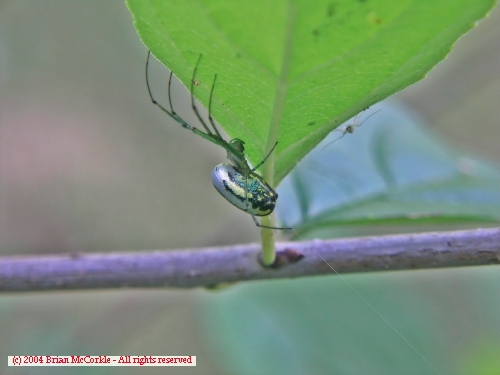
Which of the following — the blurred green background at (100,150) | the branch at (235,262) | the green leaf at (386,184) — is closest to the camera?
the branch at (235,262)

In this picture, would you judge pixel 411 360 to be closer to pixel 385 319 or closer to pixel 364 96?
pixel 385 319

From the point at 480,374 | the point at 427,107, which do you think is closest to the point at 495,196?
the point at 480,374

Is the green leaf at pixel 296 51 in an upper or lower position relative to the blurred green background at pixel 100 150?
lower

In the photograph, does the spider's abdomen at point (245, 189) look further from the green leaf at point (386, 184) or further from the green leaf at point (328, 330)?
the green leaf at point (328, 330)

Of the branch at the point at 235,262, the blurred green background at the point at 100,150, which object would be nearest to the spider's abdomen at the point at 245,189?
the branch at the point at 235,262

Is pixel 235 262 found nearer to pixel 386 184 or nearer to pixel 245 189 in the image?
pixel 245 189

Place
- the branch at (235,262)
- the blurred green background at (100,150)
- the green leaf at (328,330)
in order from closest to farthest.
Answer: the branch at (235,262)
the green leaf at (328,330)
the blurred green background at (100,150)

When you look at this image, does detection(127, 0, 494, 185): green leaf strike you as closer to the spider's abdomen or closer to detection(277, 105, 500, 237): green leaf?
the spider's abdomen
